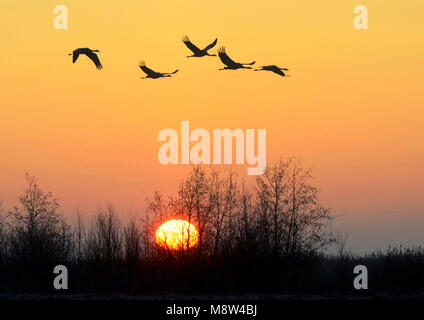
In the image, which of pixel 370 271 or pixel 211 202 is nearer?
pixel 370 271

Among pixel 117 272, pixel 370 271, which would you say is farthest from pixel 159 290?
pixel 370 271

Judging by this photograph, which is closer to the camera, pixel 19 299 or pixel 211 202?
pixel 19 299

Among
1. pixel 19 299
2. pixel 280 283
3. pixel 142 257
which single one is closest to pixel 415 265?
pixel 280 283

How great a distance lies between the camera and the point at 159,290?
20.2 m

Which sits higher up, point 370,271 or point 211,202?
point 211,202

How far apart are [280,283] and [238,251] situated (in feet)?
6.17

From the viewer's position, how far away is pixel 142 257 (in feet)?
77.7
